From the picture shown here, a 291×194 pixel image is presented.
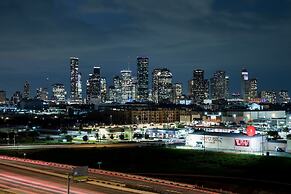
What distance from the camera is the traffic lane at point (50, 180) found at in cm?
3506

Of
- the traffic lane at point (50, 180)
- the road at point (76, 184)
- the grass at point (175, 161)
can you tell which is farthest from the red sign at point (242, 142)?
the traffic lane at point (50, 180)

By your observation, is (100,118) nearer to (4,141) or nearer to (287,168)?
(4,141)

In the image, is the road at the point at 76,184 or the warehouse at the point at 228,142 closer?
the road at the point at 76,184

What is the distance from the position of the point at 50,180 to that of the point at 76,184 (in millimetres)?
3632

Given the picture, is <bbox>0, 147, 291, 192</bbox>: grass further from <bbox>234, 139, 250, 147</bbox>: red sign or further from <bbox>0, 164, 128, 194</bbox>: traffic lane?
<bbox>0, 164, 128, 194</bbox>: traffic lane

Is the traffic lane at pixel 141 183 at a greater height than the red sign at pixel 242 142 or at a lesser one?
lesser

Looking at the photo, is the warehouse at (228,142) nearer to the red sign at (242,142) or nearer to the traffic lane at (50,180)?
the red sign at (242,142)

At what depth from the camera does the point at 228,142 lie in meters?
73.1

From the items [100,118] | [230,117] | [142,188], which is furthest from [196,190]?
[100,118]

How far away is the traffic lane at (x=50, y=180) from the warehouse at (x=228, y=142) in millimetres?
36654

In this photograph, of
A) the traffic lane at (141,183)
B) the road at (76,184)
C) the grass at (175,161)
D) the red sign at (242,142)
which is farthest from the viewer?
the red sign at (242,142)

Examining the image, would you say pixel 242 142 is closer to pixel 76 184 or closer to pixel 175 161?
pixel 175 161

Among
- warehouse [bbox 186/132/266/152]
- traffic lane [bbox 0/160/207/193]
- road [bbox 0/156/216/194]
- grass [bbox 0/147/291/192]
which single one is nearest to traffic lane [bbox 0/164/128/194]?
road [bbox 0/156/216/194]

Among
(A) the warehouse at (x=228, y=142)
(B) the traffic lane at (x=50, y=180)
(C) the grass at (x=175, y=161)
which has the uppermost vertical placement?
(A) the warehouse at (x=228, y=142)
